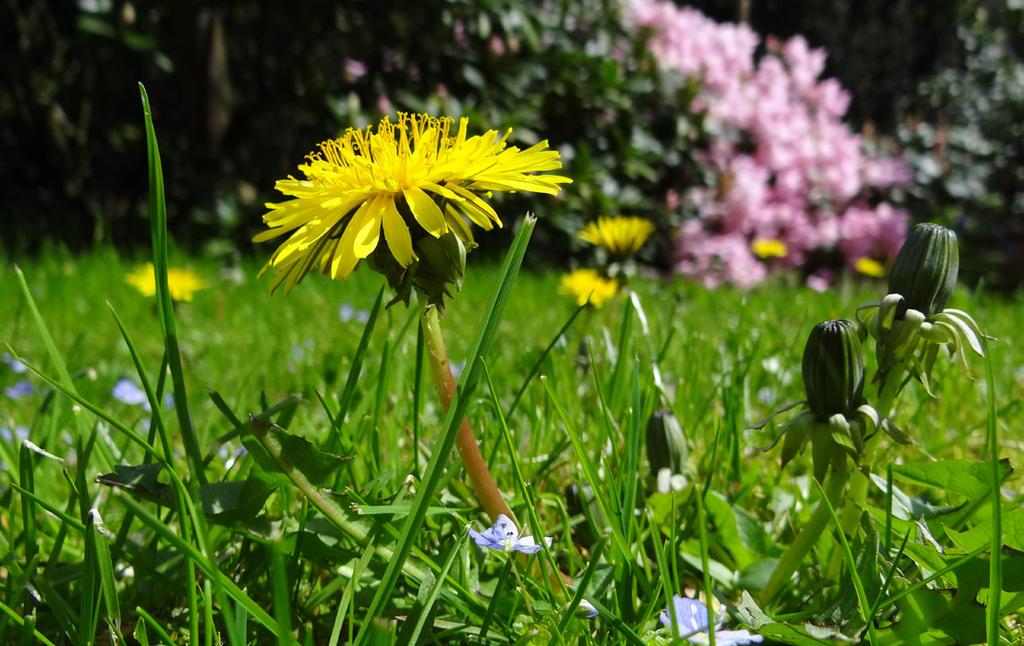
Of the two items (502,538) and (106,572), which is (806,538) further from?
(106,572)

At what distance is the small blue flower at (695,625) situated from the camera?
72 cm

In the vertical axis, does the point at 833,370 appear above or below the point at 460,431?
above

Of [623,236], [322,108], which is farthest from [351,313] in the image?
[322,108]

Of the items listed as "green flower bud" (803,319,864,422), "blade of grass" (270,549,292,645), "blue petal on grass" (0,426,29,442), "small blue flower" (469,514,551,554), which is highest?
"green flower bud" (803,319,864,422)

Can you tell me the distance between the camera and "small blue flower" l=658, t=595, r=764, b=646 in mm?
721

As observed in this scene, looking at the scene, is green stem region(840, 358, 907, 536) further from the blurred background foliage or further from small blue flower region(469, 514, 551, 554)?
the blurred background foliage

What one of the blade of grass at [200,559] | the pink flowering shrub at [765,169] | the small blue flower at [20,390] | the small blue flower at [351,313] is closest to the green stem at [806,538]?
the blade of grass at [200,559]

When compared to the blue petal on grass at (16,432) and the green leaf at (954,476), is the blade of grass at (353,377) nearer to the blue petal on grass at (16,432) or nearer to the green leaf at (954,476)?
the green leaf at (954,476)

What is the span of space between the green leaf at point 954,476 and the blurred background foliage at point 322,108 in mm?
3435

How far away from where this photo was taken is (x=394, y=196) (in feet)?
→ 2.72

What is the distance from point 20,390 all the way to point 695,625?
1864mm

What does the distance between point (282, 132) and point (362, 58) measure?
0.62 m

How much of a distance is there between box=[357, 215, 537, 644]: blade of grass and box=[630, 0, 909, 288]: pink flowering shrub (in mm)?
4190

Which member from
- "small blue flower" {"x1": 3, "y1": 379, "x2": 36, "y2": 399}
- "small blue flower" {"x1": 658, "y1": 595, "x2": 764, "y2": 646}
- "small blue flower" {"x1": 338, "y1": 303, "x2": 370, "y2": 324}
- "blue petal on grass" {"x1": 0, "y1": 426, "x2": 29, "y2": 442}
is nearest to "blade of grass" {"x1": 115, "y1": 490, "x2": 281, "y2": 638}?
"small blue flower" {"x1": 658, "y1": 595, "x2": 764, "y2": 646}
